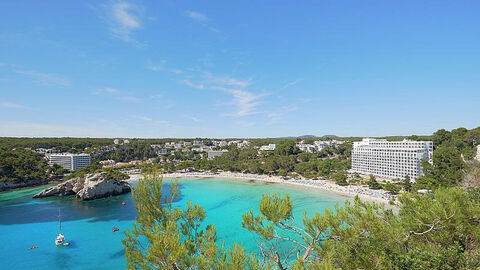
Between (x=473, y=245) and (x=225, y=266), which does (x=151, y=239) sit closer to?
(x=225, y=266)

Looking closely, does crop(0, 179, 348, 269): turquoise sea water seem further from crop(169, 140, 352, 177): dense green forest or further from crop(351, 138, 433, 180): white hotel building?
crop(351, 138, 433, 180): white hotel building

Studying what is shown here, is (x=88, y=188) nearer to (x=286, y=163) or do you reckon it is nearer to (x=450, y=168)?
(x=286, y=163)

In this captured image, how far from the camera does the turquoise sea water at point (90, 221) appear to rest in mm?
13867

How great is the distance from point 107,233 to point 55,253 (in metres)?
3.60

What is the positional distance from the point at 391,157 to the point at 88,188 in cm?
4176

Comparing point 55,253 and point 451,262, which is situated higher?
point 451,262

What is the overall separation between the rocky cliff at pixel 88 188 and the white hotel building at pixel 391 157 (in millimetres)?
38512

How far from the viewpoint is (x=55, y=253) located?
14.6 metres

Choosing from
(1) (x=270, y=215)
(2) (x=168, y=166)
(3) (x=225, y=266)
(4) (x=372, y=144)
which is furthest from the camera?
(2) (x=168, y=166)

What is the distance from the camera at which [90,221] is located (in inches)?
830

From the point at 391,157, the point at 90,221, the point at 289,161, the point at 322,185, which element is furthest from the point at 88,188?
the point at 391,157

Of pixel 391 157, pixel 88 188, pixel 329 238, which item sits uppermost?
pixel 329 238

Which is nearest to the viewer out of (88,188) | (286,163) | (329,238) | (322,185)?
(329,238)

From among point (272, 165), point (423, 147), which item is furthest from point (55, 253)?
point (423, 147)
